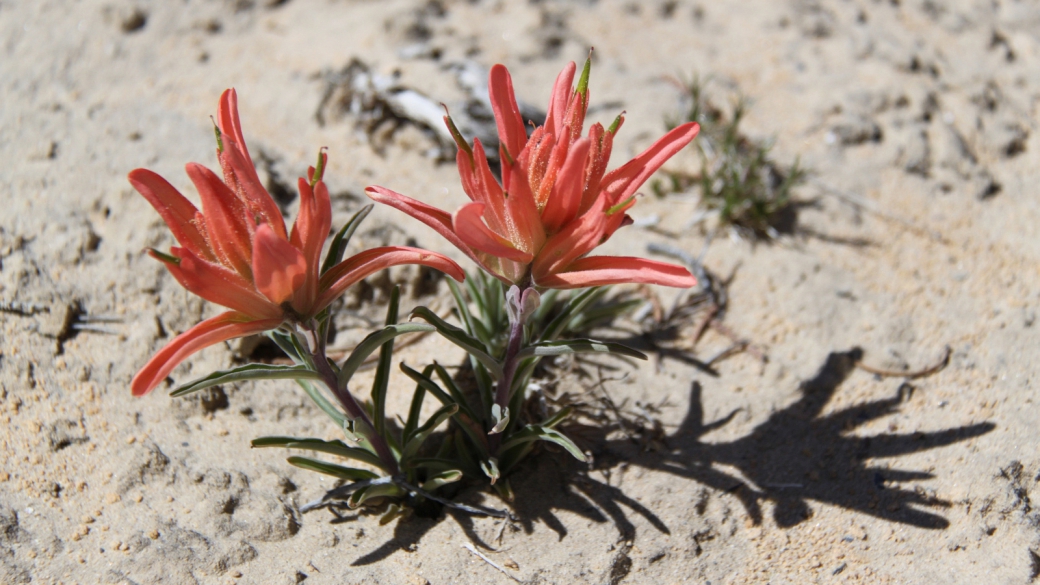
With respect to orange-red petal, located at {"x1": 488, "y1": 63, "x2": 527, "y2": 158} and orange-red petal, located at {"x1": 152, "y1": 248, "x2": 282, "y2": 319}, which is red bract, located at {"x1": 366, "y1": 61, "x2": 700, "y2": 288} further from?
orange-red petal, located at {"x1": 152, "y1": 248, "x2": 282, "y2": 319}

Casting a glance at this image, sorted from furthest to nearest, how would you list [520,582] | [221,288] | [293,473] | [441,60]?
[441,60] → [293,473] → [520,582] → [221,288]

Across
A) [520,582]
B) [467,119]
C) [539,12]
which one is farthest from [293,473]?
[539,12]

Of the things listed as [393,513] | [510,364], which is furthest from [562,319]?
[393,513]

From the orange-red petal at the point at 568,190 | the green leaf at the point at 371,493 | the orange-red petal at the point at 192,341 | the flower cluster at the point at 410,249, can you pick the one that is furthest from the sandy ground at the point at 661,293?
the orange-red petal at the point at 568,190

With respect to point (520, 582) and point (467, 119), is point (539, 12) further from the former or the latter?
point (520, 582)

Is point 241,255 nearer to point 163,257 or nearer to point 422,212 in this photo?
point 163,257

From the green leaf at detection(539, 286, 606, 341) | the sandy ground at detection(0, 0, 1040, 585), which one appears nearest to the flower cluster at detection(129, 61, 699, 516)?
the green leaf at detection(539, 286, 606, 341)
